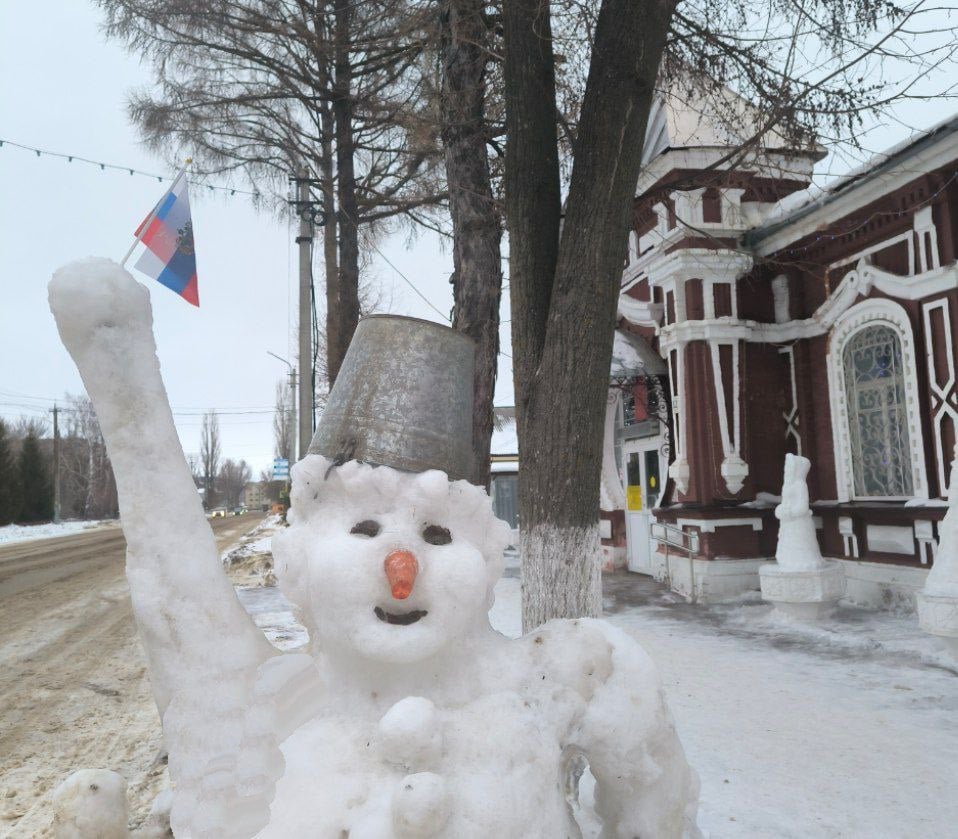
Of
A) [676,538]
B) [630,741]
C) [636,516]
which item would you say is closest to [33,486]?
[636,516]

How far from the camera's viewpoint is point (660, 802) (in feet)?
6.53

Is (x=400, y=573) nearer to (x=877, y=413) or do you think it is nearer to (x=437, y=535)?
(x=437, y=535)

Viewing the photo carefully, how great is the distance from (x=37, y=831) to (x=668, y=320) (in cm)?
840

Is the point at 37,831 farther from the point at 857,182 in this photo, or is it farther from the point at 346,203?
the point at 857,182

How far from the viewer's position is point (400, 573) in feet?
5.50

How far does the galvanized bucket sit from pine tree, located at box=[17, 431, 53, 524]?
37.1 m

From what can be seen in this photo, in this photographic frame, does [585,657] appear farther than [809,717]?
No

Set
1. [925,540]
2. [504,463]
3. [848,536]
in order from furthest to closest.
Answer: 1. [504,463]
2. [848,536]
3. [925,540]

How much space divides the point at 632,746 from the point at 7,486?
35983 mm

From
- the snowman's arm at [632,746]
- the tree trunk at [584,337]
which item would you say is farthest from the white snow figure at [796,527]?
the snowman's arm at [632,746]

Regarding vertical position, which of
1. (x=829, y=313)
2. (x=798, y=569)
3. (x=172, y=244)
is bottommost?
(x=798, y=569)

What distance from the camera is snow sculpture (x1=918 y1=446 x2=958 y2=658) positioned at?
5359 millimetres

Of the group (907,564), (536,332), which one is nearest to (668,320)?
(907,564)

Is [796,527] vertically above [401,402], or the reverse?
[401,402]
